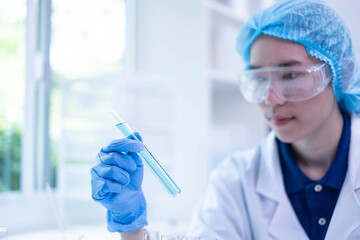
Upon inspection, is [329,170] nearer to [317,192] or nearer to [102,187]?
[317,192]

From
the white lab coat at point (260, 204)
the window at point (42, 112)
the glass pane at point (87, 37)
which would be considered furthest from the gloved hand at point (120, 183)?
the glass pane at point (87, 37)

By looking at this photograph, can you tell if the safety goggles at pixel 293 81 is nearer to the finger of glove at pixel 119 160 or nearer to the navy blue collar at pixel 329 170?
the navy blue collar at pixel 329 170

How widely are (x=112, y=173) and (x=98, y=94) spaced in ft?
3.34

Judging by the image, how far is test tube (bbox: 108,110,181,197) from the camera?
992mm

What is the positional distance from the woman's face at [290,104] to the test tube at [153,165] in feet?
1.63

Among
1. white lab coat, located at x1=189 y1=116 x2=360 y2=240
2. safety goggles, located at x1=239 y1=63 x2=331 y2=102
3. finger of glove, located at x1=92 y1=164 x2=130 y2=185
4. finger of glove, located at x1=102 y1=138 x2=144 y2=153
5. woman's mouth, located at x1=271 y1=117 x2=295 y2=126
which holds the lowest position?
white lab coat, located at x1=189 y1=116 x2=360 y2=240

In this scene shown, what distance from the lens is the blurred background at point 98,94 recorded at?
73.4 inches

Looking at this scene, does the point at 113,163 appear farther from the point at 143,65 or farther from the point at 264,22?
the point at 143,65

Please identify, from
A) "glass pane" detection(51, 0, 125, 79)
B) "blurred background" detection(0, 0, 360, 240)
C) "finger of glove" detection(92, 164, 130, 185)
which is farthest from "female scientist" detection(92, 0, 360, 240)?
"glass pane" detection(51, 0, 125, 79)

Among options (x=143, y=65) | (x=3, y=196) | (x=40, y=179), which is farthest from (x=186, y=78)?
(x=3, y=196)

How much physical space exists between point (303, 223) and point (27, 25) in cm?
160

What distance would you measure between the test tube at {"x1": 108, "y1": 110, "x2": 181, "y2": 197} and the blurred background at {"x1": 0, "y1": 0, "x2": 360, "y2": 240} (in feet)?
2.45

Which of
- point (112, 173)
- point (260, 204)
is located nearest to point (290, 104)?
point (260, 204)

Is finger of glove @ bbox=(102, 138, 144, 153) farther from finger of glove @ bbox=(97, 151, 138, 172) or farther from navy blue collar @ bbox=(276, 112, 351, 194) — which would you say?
navy blue collar @ bbox=(276, 112, 351, 194)
